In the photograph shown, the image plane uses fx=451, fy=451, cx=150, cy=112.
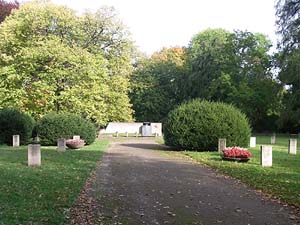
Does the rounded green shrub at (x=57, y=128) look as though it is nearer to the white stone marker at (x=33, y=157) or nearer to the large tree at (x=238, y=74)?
the white stone marker at (x=33, y=157)

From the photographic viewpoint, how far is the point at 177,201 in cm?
1020

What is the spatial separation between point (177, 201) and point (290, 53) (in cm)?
3740

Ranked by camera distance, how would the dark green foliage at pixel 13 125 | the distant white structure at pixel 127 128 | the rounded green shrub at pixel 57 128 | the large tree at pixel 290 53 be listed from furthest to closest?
the distant white structure at pixel 127 128
the large tree at pixel 290 53
the dark green foliage at pixel 13 125
the rounded green shrub at pixel 57 128

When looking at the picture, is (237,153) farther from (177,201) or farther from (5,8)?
(5,8)

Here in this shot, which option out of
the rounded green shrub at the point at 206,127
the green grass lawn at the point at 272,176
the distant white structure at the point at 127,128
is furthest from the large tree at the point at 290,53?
the green grass lawn at the point at 272,176

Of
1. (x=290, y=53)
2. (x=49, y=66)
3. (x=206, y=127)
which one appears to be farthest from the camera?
(x=290, y=53)

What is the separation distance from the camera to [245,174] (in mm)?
15562

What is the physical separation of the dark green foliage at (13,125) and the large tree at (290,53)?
23.0m

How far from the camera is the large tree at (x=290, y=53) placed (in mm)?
39281

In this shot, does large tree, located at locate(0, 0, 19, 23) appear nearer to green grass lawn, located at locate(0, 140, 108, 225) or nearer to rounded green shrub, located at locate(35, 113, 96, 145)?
rounded green shrub, located at locate(35, 113, 96, 145)

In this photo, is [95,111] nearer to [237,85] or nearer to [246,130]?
[246,130]

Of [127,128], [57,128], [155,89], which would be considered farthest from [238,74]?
[57,128]

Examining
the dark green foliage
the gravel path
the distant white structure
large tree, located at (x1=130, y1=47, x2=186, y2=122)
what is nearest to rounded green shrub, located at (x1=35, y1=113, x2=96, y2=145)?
the dark green foliage

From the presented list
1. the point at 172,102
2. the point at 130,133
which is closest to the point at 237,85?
the point at 172,102
